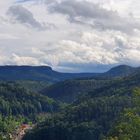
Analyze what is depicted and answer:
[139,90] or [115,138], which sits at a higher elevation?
[139,90]

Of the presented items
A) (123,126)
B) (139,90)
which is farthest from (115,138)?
(139,90)

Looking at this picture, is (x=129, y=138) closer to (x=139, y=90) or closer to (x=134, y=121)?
(x=134, y=121)

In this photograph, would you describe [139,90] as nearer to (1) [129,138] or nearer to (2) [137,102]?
(2) [137,102]

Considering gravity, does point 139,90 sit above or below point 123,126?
above

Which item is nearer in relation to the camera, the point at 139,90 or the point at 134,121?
the point at 134,121

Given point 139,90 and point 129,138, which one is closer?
point 129,138

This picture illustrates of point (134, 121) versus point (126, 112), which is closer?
point (134, 121)

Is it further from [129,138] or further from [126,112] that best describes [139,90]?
[129,138]
